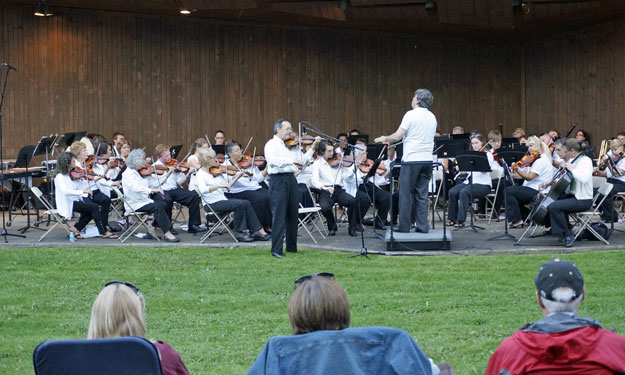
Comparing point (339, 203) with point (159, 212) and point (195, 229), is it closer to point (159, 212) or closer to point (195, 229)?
point (195, 229)

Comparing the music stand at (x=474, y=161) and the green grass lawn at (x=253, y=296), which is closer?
the green grass lawn at (x=253, y=296)

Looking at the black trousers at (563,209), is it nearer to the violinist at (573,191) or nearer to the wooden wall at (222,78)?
the violinist at (573,191)

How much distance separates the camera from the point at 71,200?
12398mm

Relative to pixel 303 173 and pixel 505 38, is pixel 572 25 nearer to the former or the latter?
pixel 505 38

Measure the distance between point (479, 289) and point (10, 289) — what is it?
4.93 metres

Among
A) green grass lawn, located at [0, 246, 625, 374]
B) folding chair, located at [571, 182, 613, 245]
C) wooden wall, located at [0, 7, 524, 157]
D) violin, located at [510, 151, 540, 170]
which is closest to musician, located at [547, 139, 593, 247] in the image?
folding chair, located at [571, 182, 613, 245]

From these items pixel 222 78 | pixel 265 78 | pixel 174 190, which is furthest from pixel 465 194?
pixel 222 78

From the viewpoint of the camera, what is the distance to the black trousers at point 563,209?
10922 mm

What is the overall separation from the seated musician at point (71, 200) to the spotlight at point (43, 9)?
608cm

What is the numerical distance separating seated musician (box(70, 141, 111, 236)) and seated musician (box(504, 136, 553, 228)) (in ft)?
19.8

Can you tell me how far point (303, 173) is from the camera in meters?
13.6

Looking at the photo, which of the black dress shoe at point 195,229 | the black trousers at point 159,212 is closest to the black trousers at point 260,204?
the black dress shoe at point 195,229

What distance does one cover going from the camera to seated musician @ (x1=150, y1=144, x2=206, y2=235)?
1311 centimetres

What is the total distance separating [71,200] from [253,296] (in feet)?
16.3
